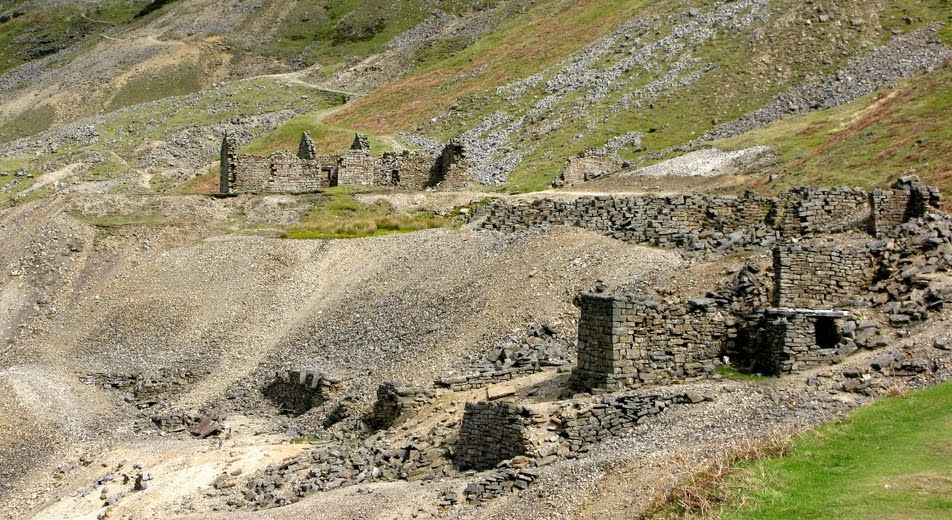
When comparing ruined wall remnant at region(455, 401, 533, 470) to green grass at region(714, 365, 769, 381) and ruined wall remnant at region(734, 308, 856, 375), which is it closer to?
green grass at region(714, 365, 769, 381)

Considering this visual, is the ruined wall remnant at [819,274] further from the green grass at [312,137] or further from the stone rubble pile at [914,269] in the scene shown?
the green grass at [312,137]

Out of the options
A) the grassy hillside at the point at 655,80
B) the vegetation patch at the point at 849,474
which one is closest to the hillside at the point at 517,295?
the vegetation patch at the point at 849,474

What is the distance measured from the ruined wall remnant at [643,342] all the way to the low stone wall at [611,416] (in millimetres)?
1162

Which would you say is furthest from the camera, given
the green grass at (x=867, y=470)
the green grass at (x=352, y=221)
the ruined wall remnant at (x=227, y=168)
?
the ruined wall remnant at (x=227, y=168)

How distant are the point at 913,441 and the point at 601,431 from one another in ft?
16.9

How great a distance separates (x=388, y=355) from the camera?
30297 mm

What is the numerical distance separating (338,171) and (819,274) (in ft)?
106

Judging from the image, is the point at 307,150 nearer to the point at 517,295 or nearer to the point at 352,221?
the point at 352,221

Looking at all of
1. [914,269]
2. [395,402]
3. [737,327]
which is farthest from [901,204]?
[395,402]

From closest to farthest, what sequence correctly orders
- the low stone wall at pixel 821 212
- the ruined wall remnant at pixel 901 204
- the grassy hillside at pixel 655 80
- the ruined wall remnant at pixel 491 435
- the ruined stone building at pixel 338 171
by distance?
1. the ruined wall remnant at pixel 491 435
2. the ruined wall remnant at pixel 901 204
3. the low stone wall at pixel 821 212
4. the ruined stone building at pixel 338 171
5. the grassy hillside at pixel 655 80

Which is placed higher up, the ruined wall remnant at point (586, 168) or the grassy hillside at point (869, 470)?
the ruined wall remnant at point (586, 168)

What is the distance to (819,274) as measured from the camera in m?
23.7

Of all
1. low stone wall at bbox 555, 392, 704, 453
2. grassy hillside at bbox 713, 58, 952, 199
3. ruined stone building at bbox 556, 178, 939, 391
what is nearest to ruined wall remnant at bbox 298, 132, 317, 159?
grassy hillside at bbox 713, 58, 952, 199

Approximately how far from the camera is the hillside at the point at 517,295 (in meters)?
20.3
